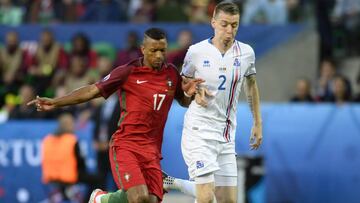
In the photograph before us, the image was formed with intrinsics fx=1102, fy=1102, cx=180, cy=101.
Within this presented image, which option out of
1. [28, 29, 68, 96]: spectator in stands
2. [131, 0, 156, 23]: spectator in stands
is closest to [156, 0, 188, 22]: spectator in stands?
[131, 0, 156, 23]: spectator in stands

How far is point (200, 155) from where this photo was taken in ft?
36.5

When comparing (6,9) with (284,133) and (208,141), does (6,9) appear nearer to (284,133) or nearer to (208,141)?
(284,133)

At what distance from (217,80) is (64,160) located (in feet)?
23.8

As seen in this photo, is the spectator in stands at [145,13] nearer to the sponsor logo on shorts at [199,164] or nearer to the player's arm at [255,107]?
the player's arm at [255,107]

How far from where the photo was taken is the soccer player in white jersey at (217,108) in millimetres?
11070

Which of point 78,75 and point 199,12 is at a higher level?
point 199,12

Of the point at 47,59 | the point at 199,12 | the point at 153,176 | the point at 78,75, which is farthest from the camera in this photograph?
the point at 199,12

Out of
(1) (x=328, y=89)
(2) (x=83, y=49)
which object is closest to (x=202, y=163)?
(1) (x=328, y=89)

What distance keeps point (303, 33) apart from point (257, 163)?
3380 mm

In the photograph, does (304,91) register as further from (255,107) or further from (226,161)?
(226,161)

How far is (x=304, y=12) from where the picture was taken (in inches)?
770

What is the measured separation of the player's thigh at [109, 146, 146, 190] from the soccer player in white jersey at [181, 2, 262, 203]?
0.56 metres

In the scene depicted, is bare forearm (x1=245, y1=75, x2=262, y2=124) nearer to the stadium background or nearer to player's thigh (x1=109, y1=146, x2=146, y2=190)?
player's thigh (x1=109, y1=146, x2=146, y2=190)

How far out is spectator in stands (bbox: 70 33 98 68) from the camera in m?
19.7
